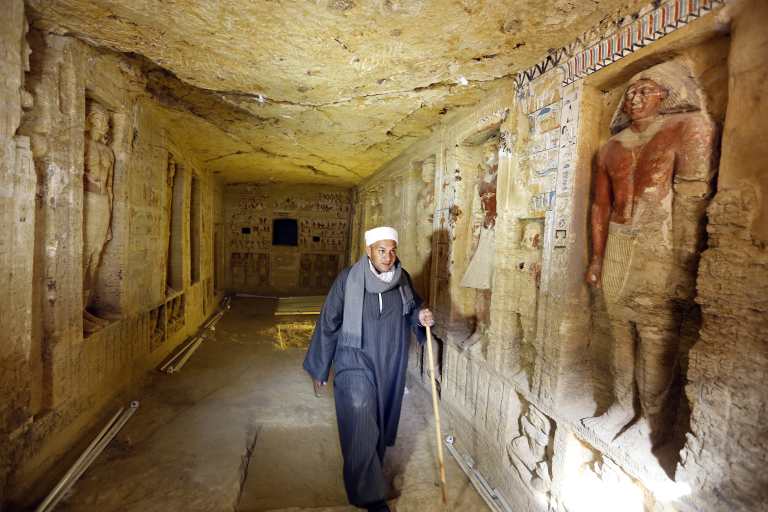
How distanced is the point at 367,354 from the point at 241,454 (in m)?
1.61

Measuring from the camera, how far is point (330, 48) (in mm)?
2980

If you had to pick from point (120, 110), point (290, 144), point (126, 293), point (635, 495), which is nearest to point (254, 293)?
point (290, 144)

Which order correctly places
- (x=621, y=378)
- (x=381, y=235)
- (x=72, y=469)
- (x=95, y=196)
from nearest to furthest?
(x=621, y=378), (x=72, y=469), (x=381, y=235), (x=95, y=196)

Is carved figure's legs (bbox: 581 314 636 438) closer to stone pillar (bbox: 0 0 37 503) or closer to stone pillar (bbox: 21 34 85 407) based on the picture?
stone pillar (bbox: 0 0 37 503)

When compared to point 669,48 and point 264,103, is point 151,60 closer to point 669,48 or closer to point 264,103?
point 264,103

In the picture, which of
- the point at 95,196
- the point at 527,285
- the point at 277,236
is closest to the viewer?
the point at 527,285


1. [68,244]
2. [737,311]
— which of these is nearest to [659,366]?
[737,311]

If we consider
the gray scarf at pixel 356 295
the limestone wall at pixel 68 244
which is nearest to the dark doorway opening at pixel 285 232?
the limestone wall at pixel 68 244

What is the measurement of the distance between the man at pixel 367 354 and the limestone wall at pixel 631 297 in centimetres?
96

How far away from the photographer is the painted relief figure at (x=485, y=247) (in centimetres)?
394

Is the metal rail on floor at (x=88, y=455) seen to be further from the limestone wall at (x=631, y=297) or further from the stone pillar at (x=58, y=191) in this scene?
the limestone wall at (x=631, y=297)

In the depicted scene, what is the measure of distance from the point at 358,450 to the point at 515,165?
2712mm

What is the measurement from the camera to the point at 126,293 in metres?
4.23

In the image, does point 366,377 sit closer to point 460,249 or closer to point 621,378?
point 621,378
